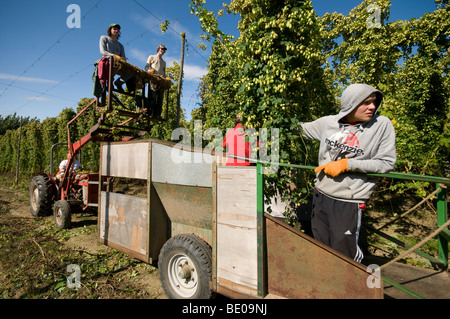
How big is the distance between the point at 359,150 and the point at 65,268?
461cm

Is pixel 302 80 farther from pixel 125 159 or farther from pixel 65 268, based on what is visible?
pixel 65 268

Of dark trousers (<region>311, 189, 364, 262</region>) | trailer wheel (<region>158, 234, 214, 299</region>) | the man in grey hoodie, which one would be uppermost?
the man in grey hoodie

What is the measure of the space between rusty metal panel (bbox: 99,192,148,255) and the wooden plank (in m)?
1.41

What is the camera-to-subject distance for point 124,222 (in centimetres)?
357

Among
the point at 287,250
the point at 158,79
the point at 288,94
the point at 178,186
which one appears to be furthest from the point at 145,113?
the point at 287,250

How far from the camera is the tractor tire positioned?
6625mm

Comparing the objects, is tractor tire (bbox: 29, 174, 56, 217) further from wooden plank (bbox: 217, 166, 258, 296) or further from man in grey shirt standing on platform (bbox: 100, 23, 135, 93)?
wooden plank (bbox: 217, 166, 258, 296)

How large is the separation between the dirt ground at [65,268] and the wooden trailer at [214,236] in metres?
0.46

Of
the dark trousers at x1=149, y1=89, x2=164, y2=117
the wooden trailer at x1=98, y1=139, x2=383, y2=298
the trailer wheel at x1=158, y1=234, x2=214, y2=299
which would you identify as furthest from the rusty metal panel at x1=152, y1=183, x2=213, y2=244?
the dark trousers at x1=149, y1=89, x2=164, y2=117

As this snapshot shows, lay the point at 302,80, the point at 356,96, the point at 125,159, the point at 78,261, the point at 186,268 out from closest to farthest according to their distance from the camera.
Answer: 1. the point at 356,96
2. the point at 186,268
3. the point at 302,80
4. the point at 125,159
5. the point at 78,261

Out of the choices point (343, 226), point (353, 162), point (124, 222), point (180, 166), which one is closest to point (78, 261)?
point (124, 222)

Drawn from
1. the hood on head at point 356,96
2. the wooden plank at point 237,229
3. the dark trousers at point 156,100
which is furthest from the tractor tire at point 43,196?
the hood on head at point 356,96

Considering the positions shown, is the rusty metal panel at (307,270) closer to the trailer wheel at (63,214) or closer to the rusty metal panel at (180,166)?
the rusty metal panel at (180,166)
